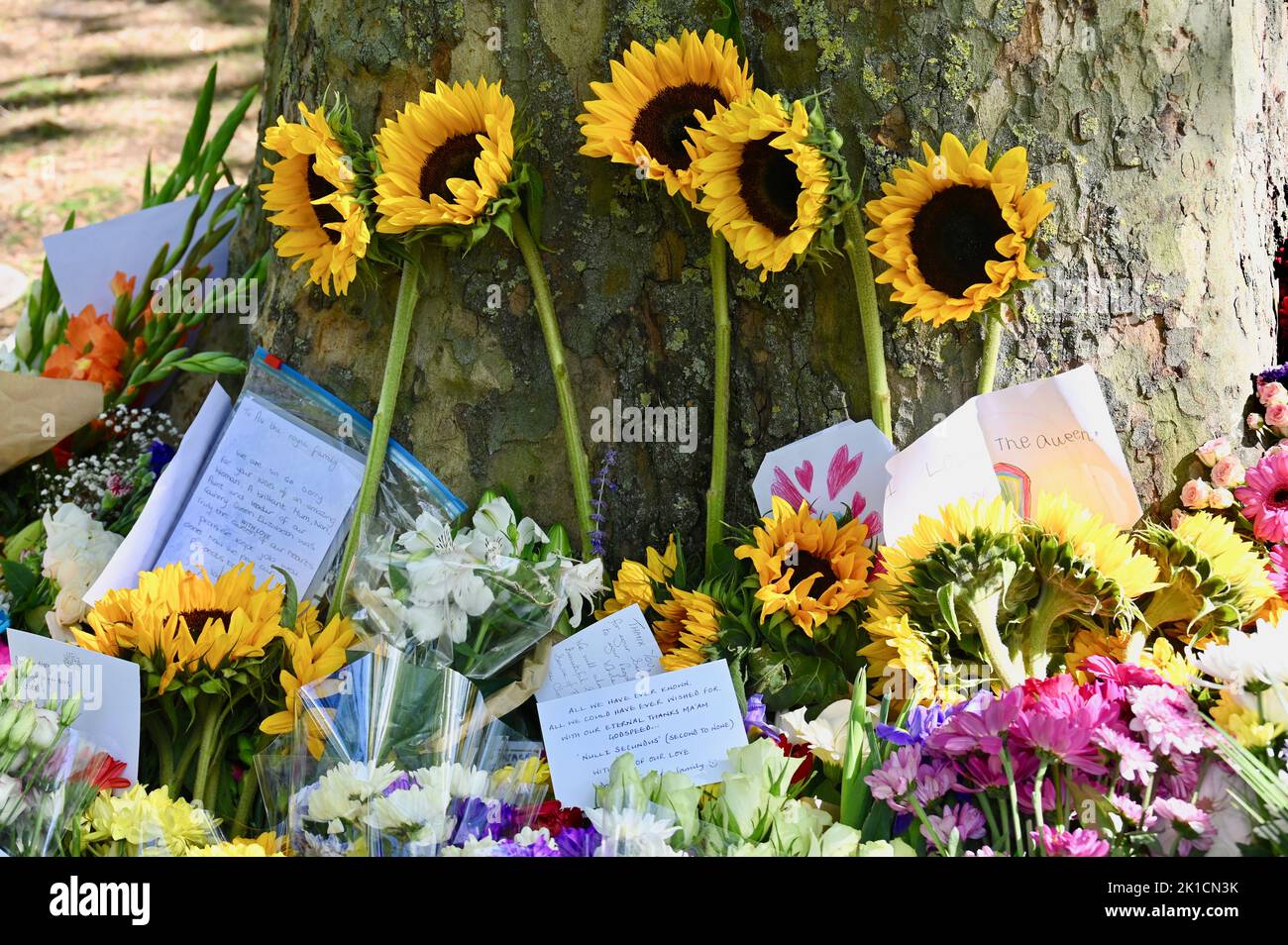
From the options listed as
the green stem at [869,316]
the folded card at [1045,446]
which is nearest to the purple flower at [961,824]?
the folded card at [1045,446]

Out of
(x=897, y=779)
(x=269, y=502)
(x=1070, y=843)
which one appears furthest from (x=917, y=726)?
(x=269, y=502)

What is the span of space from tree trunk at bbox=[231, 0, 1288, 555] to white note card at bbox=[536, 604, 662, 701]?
0.25 metres

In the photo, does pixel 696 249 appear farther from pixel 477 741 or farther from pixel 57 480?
pixel 57 480

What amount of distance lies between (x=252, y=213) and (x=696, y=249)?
47.3 inches

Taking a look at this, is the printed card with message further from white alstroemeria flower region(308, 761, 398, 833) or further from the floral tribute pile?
white alstroemeria flower region(308, 761, 398, 833)

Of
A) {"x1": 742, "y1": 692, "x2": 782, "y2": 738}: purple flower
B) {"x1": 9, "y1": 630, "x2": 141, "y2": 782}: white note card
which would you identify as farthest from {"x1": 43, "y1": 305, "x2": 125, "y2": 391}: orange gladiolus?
{"x1": 742, "y1": 692, "x2": 782, "y2": 738}: purple flower

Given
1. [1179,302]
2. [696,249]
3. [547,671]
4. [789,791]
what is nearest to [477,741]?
[547,671]

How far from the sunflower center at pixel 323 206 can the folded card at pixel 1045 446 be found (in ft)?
3.11

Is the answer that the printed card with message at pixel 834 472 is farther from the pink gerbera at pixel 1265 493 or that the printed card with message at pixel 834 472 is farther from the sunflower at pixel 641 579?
the pink gerbera at pixel 1265 493

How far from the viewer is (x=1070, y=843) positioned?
1.09 meters

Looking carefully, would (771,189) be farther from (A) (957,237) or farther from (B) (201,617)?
A: (B) (201,617)

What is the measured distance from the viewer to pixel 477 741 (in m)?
1.42

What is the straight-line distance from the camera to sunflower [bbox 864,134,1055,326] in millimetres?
1548

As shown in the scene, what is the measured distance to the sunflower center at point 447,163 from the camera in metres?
1.73
